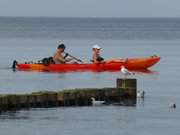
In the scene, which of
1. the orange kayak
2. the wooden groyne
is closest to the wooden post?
the wooden groyne

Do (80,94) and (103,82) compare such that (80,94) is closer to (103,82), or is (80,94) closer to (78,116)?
(78,116)

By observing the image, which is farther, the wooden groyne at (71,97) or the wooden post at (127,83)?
the wooden post at (127,83)

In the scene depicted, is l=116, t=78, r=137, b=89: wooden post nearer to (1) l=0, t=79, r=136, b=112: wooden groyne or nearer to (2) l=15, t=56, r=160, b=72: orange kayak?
(1) l=0, t=79, r=136, b=112: wooden groyne

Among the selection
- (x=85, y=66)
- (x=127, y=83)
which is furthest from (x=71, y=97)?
(x=85, y=66)

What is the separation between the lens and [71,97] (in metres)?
35.7

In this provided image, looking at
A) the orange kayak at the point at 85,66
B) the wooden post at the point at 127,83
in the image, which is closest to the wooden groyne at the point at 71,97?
the wooden post at the point at 127,83

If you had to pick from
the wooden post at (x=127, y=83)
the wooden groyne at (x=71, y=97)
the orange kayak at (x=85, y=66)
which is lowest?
the wooden groyne at (x=71, y=97)

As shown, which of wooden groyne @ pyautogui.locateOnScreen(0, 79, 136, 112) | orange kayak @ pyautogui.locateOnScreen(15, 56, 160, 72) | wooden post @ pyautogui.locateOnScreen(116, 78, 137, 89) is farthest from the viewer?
orange kayak @ pyautogui.locateOnScreen(15, 56, 160, 72)

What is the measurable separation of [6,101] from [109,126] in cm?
414

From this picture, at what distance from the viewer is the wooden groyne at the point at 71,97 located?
34031mm

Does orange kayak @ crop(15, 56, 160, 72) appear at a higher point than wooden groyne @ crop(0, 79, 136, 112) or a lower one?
higher

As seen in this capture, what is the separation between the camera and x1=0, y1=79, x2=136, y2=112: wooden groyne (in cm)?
3403

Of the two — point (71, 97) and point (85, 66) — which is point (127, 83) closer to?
point (71, 97)

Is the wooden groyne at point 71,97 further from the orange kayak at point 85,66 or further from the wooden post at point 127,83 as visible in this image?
the orange kayak at point 85,66
